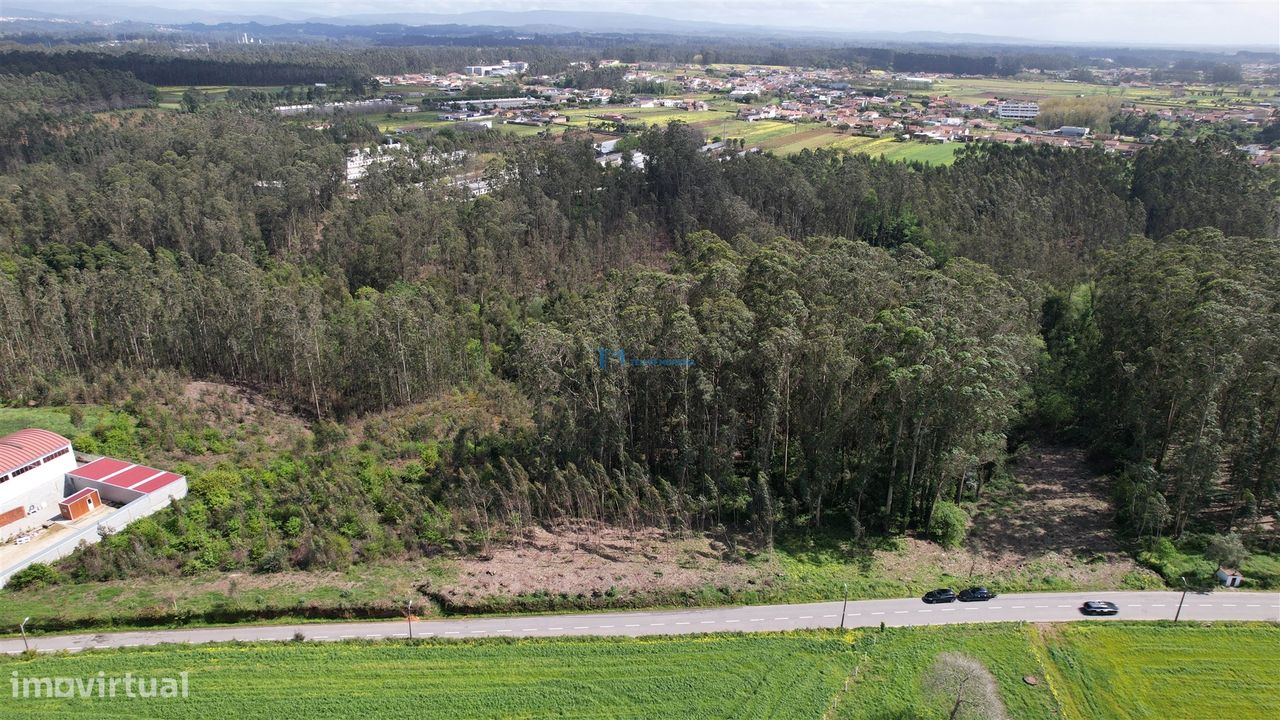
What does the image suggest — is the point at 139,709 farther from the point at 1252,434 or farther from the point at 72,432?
the point at 1252,434

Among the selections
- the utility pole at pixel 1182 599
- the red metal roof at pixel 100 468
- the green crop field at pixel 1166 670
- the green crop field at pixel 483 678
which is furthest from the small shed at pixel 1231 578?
the red metal roof at pixel 100 468

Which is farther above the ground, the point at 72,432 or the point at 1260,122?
the point at 1260,122

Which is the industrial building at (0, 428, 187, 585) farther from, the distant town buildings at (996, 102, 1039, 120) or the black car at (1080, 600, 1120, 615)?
the distant town buildings at (996, 102, 1039, 120)

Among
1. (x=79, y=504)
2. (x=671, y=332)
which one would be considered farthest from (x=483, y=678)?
(x=79, y=504)

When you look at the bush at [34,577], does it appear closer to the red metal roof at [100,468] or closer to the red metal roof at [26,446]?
the red metal roof at [26,446]

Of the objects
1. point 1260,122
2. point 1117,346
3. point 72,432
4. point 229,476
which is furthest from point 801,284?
point 1260,122

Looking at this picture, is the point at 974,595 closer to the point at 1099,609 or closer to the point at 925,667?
the point at 1099,609
